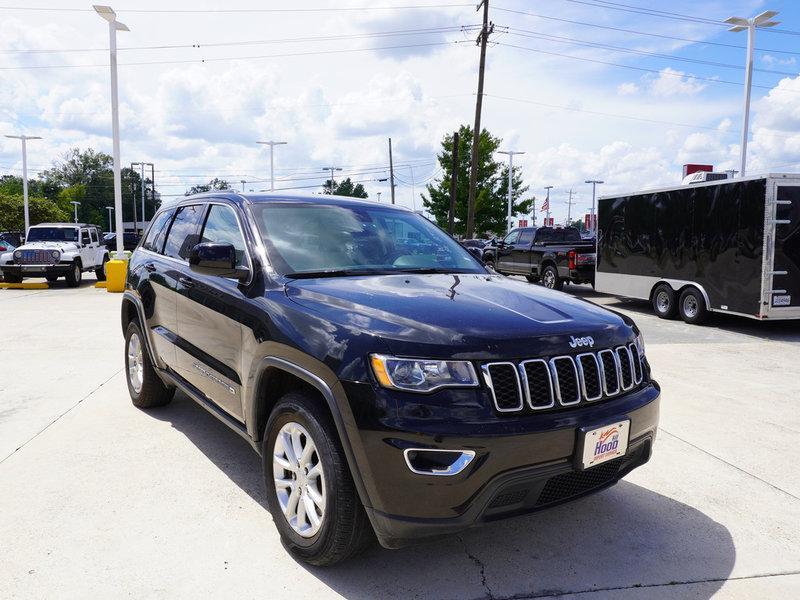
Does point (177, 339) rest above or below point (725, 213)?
below

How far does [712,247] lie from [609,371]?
909cm

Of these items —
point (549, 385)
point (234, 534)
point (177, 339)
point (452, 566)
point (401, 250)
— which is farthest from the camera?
point (177, 339)

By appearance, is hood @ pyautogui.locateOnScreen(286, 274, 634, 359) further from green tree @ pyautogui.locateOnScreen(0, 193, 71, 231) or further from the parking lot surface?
green tree @ pyautogui.locateOnScreen(0, 193, 71, 231)

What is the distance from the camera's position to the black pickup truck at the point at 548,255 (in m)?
16.4

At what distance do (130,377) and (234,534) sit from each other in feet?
9.28

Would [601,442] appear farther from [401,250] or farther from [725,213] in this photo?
[725,213]

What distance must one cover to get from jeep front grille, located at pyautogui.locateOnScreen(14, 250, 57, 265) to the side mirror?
Result: 54.5ft

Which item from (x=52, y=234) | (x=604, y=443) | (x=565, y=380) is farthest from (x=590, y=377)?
(x=52, y=234)

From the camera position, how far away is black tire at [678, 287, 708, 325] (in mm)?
11114

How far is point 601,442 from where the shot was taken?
2691mm

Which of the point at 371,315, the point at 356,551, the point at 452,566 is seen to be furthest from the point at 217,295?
the point at 452,566

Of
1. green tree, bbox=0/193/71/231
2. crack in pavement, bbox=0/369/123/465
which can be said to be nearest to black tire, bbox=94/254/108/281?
crack in pavement, bbox=0/369/123/465

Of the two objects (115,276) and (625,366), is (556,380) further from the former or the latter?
(115,276)

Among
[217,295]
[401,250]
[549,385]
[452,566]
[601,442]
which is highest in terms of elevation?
[401,250]
